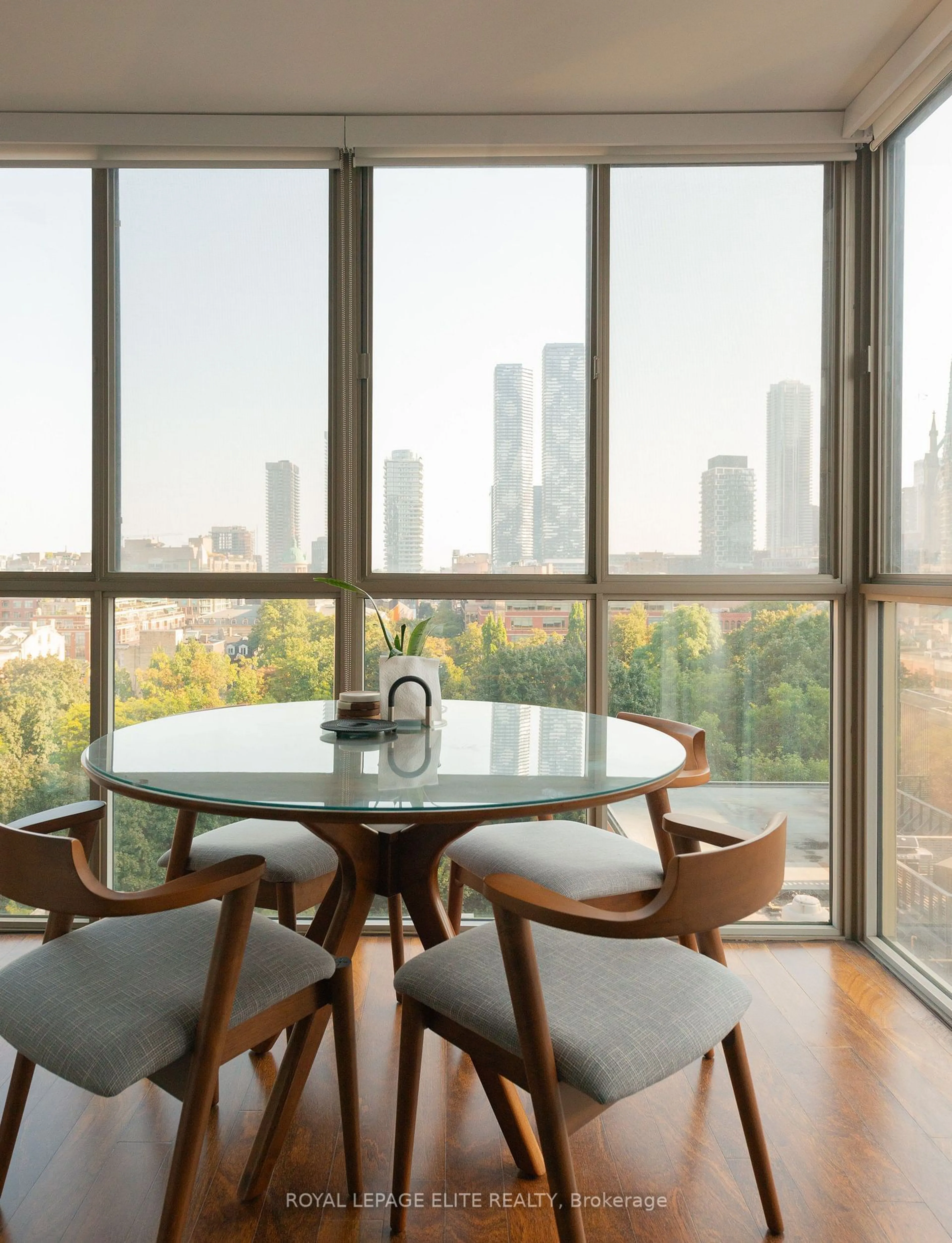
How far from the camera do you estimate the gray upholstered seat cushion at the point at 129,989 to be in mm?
1338

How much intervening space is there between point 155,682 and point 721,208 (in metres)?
2.60

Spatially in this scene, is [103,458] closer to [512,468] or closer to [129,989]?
[512,468]

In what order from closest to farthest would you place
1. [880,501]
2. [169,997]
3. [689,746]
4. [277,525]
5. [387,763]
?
[169,997] → [387,763] → [689,746] → [880,501] → [277,525]

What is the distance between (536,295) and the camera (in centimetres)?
303

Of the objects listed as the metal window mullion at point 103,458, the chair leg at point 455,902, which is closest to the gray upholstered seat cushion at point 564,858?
the chair leg at point 455,902

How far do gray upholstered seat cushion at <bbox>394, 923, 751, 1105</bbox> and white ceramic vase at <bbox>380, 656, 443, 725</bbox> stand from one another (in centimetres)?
69

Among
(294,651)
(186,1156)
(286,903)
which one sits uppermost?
(294,651)

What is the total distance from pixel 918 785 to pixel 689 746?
2.97 ft

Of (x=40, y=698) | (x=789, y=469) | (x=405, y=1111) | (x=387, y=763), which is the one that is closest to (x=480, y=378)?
(x=789, y=469)

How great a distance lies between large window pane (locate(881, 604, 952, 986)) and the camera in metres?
2.56

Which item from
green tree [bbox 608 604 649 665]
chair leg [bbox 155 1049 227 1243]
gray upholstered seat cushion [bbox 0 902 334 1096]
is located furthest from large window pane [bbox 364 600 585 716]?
chair leg [bbox 155 1049 227 1243]

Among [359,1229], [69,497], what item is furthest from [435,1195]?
[69,497]

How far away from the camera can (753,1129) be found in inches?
63.1

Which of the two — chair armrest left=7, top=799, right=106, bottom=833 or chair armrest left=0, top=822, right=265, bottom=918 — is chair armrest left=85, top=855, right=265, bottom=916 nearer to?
chair armrest left=0, top=822, right=265, bottom=918
